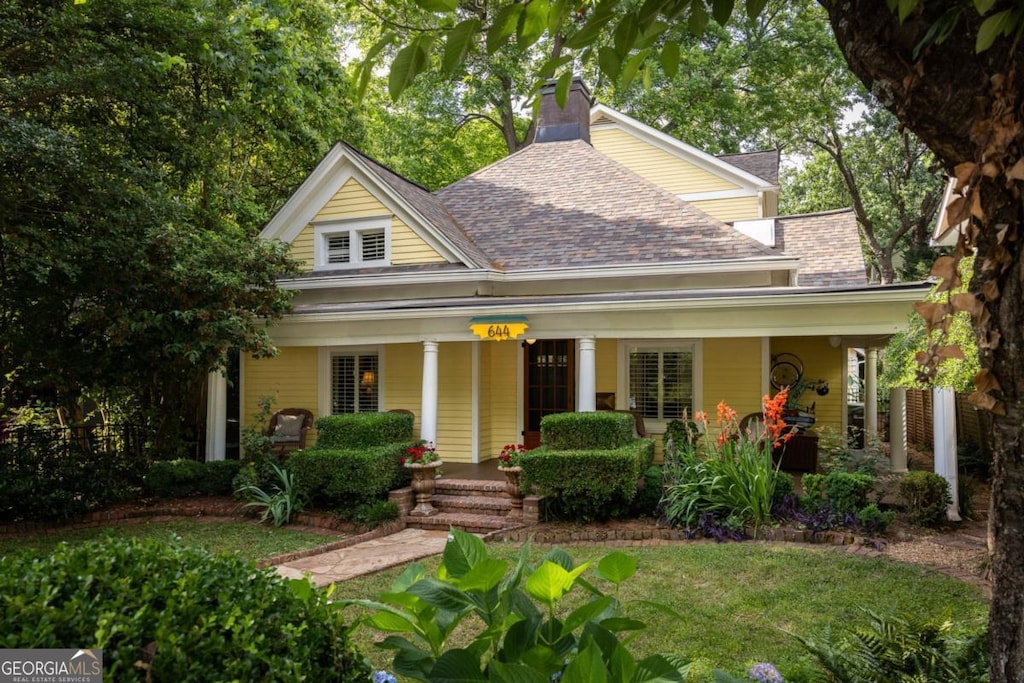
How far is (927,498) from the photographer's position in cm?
848

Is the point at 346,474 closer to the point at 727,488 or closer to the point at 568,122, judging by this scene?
the point at 727,488

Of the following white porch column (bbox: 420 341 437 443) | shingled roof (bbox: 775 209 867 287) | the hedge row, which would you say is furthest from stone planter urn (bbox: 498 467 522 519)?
the hedge row

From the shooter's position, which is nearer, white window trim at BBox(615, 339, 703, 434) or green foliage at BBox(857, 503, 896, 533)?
green foliage at BBox(857, 503, 896, 533)

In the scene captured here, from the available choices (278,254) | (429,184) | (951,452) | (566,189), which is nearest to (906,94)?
(951,452)

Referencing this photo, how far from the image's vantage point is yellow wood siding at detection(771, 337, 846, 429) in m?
12.6

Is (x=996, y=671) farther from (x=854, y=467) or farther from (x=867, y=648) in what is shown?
(x=854, y=467)

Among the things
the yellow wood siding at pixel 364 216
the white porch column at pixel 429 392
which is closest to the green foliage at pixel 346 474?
the white porch column at pixel 429 392

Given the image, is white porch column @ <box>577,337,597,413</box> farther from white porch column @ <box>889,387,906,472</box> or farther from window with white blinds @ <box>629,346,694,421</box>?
white porch column @ <box>889,387,906,472</box>

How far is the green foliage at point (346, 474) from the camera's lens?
9.55m

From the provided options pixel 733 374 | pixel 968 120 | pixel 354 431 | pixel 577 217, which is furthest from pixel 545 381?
pixel 968 120

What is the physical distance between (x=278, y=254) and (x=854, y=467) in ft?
30.2

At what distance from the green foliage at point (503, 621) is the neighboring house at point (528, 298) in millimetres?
8119

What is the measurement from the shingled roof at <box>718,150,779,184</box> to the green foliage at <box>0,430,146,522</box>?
42.5 ft

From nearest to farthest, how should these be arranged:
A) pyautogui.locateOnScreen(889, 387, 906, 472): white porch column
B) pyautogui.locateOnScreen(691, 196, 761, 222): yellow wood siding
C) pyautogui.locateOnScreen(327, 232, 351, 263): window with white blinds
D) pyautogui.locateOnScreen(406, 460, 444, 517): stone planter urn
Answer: pyautogui.locateOnScreen(406, 460, 444, 517): stone planter urn, pyautogui.locateOnScreen(889, 387, 906, 472): white porch column, pyautogui.locateOnScreen(327, 232, 351, 263): window with white blinds, pyautogui.locateOnScreen(691, 196, 761, 222): yellow wood siding
